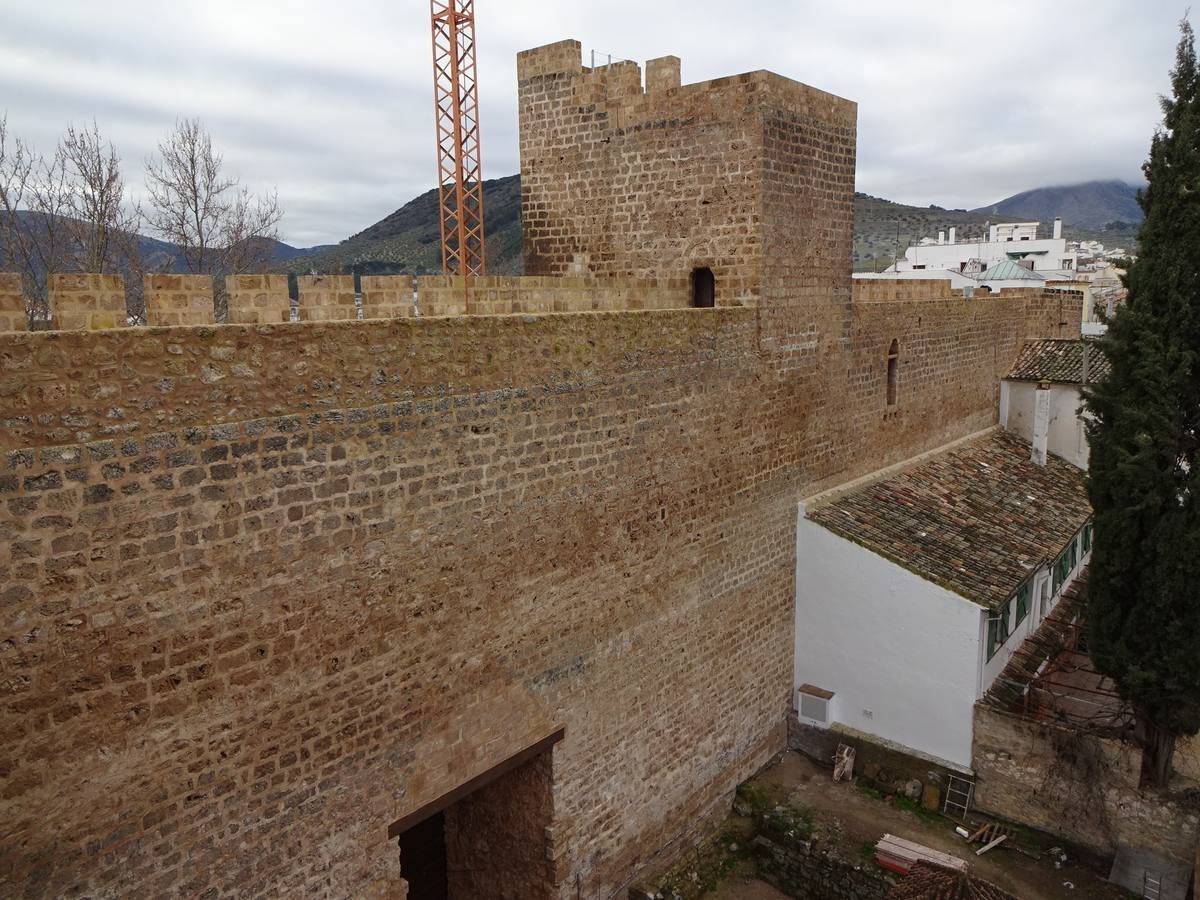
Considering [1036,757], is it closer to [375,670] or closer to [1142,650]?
[1142,650]

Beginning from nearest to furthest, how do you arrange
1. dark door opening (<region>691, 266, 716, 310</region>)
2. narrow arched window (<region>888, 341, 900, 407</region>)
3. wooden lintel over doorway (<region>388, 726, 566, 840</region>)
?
wooden lintel over doorway (<region>388, 726, 566, 840</region>), dark door opening (<region>691, 266, 716, 310</region>), narrow arched window (<region>888, 341, 900, 407</region>)

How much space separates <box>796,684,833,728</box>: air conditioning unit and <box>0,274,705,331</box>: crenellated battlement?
5.30 m

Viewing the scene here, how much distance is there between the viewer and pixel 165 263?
53.2 feet

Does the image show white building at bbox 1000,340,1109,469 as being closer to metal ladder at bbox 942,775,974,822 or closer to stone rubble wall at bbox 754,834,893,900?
metal ladder at bbox 942,775,974,822

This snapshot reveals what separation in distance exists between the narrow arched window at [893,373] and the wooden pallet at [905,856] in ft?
19.3

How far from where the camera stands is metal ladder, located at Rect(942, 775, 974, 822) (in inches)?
381

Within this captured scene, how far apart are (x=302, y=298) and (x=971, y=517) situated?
9571mm

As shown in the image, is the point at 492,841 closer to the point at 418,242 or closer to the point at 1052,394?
the point at 1052,394

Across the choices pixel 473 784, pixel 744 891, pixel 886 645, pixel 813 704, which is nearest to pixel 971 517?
pixel 886 645

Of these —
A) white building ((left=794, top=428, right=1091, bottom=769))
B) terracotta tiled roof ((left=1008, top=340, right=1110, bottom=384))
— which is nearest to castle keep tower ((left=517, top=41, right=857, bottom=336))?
white building ((left=794, top=428, right=1091, bottom=769))

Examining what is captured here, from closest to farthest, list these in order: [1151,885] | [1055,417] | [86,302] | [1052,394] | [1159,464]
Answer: [86,302]
[1151,885]
[1159,464]
[1052,394]
[1055,417]

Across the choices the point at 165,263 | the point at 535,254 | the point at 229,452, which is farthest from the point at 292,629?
the point at 165,263

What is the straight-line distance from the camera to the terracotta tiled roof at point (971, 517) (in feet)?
33.5

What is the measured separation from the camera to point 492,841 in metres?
8.38
